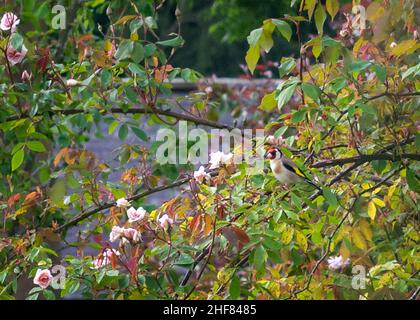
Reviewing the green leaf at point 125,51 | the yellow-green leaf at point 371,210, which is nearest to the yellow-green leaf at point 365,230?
the yellow-green leaf at point 371,210

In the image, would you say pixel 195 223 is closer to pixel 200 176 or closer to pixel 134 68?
pixel 200 176

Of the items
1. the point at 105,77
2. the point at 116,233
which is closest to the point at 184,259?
the point at 116,233

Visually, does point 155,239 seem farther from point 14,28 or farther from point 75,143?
point 75,143

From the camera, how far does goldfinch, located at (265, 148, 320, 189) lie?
10.4 ft

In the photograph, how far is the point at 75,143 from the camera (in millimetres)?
5320

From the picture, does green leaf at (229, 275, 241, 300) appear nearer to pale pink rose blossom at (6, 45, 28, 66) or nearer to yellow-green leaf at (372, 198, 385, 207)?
yellow-green leaf at (372, 198, 385, 207)

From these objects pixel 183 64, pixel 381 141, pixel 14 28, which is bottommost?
pixel 381 141

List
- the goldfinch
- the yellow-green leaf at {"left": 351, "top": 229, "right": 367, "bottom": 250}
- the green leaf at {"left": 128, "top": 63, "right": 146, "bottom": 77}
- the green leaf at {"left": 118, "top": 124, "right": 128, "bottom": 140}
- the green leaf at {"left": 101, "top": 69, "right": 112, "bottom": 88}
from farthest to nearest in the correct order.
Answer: the green leaf at {"left": 118, "top": 124, "right": 128, "bottom": 140} → the green leaf at {"left": 101, "top": 69, "right": 112, "bottom": 88} → the green leaf at {"left": 128, "top": 63, "right": 146, "bottom": 77} → the yellow-green leaf at {"left": 351, "top": 229, "right": 367, "bottom": 250} → the goldfinch

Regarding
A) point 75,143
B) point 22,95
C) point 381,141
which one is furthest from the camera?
point 75,143

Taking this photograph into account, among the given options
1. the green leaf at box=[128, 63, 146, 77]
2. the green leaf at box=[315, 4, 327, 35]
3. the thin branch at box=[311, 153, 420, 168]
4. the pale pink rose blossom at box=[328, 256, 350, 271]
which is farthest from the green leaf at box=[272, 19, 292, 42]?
the pale pink rose blossom at box=[328, 256, 350, 271]

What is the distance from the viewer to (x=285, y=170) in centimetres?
322

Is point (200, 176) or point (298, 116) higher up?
point (298, 116)
